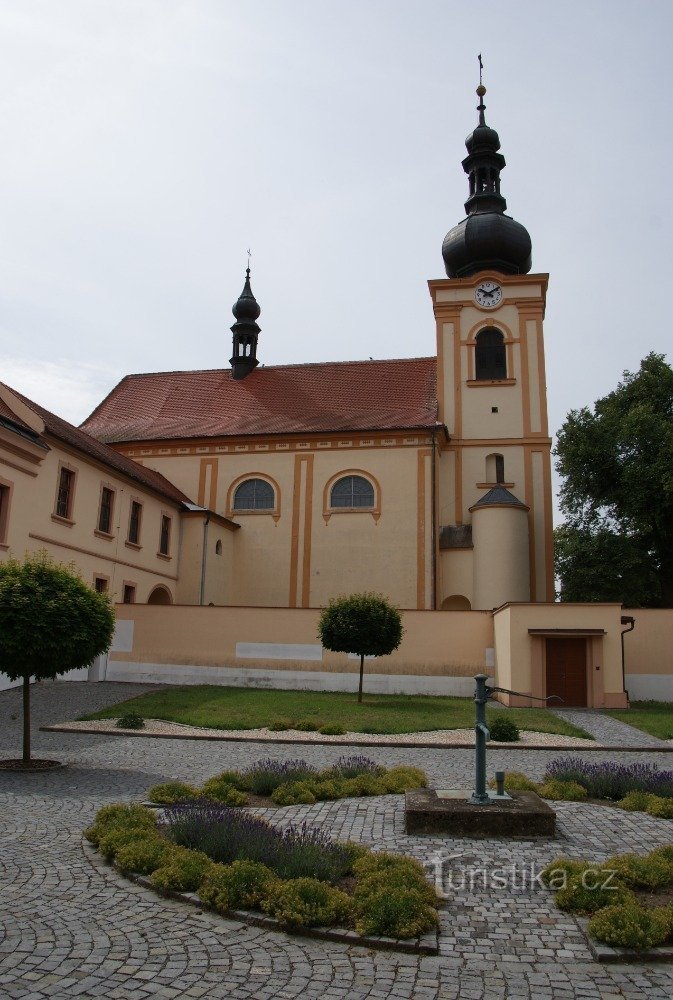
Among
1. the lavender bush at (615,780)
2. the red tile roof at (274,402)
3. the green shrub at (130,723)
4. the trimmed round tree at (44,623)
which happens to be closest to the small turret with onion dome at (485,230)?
the red tile roof at (274,402)

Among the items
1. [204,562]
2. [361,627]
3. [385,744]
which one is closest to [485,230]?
[204,562]

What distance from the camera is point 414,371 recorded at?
122 feet

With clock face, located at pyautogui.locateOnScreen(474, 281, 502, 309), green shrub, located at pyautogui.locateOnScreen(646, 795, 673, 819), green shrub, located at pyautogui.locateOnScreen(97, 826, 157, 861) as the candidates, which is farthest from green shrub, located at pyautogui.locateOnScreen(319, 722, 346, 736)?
clock face, located at pyautogui.locateOnScreen(474, 281, 502, 309)

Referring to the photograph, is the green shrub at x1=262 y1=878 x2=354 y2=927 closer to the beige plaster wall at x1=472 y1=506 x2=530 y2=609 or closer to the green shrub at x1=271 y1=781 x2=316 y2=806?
the green shrub at x1=271 y1=781 x2=316 y2=806

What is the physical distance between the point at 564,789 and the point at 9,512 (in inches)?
661

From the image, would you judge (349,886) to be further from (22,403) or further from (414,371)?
(414,371)

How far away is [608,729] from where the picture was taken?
1695 centimetres

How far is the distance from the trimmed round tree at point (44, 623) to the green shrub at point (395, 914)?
7392 millimetres

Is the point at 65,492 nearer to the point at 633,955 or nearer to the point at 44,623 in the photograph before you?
the point at 44,623

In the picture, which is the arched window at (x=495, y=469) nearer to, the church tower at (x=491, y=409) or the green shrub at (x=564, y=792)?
the church tower at (x=491, y=409)

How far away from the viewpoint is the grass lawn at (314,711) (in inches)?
644

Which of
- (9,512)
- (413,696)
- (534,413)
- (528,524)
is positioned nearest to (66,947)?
(9,512)

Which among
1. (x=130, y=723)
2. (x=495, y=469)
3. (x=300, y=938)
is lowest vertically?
(x=300, y=938)

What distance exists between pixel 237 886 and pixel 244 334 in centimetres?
3829
